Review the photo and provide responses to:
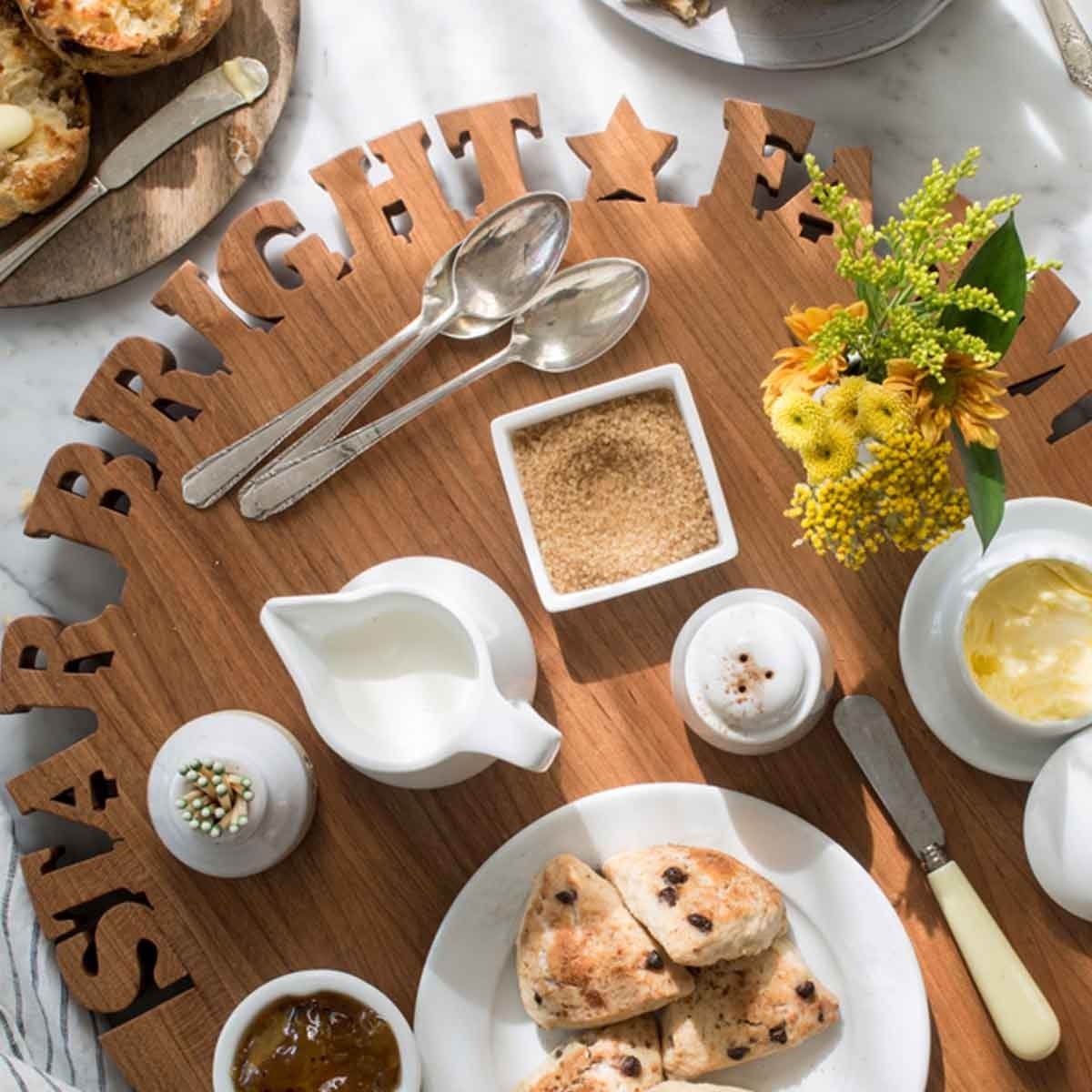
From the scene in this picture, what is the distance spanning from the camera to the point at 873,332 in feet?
3.55

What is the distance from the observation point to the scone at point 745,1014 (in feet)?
4.05

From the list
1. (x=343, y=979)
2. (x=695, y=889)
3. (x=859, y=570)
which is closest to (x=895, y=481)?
(x=859, y=570)

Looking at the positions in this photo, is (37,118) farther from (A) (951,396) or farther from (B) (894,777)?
(B) (894,777)

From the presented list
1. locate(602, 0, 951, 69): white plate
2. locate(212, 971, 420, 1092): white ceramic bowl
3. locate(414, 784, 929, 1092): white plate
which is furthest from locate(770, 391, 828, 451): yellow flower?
locate(212, 971, 420, 1092): white ceramic bowl

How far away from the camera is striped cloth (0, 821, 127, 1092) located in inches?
51.5

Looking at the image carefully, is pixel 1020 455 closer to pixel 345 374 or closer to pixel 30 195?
pixel 345 374

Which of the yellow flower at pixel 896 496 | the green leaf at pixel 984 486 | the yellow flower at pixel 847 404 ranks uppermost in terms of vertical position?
the yellow flower at pixel 847 404

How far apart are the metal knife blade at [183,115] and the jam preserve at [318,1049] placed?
84 cm

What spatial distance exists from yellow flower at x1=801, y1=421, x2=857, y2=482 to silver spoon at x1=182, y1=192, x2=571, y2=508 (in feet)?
1.23

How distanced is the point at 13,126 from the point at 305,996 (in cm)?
87

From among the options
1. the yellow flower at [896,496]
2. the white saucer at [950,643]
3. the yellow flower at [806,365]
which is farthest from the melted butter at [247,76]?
the white saucer at [950,643]

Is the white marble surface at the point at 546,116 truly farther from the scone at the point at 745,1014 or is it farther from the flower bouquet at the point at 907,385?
the scone at the point at 745,1014

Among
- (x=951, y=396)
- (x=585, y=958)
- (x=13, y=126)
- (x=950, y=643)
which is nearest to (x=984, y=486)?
(x=951, y=396)

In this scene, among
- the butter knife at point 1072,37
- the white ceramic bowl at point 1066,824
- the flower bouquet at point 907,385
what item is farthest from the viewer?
the butter knife at point 1072,37
